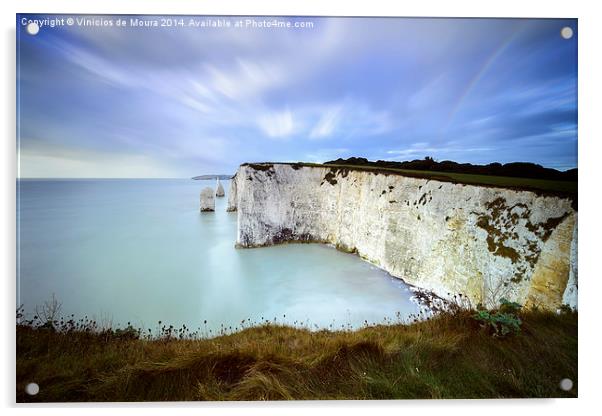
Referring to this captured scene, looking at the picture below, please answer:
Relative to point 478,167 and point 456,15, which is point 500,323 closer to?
point 478,167

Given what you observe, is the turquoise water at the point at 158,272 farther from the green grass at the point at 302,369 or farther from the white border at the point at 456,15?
the green grass at the point at 302,369

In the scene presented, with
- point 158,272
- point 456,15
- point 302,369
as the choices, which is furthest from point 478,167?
point 158,272

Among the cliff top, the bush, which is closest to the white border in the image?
the cliff top

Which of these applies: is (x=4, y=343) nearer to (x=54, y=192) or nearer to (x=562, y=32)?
(x=54, y=192)

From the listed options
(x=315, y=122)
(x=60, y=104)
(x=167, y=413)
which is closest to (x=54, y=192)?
(x=60, y=104)

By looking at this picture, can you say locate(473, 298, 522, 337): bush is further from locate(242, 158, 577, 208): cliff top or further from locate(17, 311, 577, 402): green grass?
locate(242, 158, 577, 208): cliff top

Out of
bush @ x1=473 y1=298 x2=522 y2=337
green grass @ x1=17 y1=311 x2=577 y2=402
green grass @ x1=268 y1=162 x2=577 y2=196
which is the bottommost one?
green grass @ x1=17 y1=311 x2=577 y2=402
